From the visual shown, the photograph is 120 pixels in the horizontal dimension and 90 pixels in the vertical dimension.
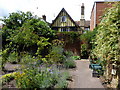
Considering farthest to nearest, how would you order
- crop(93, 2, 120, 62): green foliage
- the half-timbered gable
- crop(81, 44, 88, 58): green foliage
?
the half-timbered gable
crop(81, 44, 88, 58): green foliage
crop(93, 2, 120, 62): green foliage

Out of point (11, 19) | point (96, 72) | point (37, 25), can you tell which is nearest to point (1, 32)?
point (11, 19)

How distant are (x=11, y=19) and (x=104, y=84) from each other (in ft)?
42.9

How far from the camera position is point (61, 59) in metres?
8.63

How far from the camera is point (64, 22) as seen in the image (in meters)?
20.1

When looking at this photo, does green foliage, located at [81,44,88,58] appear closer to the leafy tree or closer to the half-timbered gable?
the leafy tree

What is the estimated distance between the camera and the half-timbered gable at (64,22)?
19.9 meters

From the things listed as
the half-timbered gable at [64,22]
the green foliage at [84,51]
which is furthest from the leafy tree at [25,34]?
the half-timbered gable at [64,22]

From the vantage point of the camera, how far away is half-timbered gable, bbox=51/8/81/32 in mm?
19859

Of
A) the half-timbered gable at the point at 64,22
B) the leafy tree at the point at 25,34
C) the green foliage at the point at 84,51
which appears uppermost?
the half-timbered gable at the point at 64,22

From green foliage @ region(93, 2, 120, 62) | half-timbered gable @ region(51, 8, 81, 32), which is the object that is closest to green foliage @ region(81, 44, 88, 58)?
half-timbered gable @ region(51, 8, 81, 32)

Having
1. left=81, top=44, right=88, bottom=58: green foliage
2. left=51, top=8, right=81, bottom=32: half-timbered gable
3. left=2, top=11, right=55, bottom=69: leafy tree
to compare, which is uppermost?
left=51, top=8, right=81, bottom=32: half-timbered gable

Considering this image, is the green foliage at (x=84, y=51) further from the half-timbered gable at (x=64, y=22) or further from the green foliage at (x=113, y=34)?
the green foliage at (x=113, y=34)

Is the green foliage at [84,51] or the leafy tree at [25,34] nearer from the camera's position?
the leafy tree at [25,34]

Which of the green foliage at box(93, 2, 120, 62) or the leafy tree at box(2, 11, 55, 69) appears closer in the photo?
the green foliage at box(93, 2, 120, 62)
